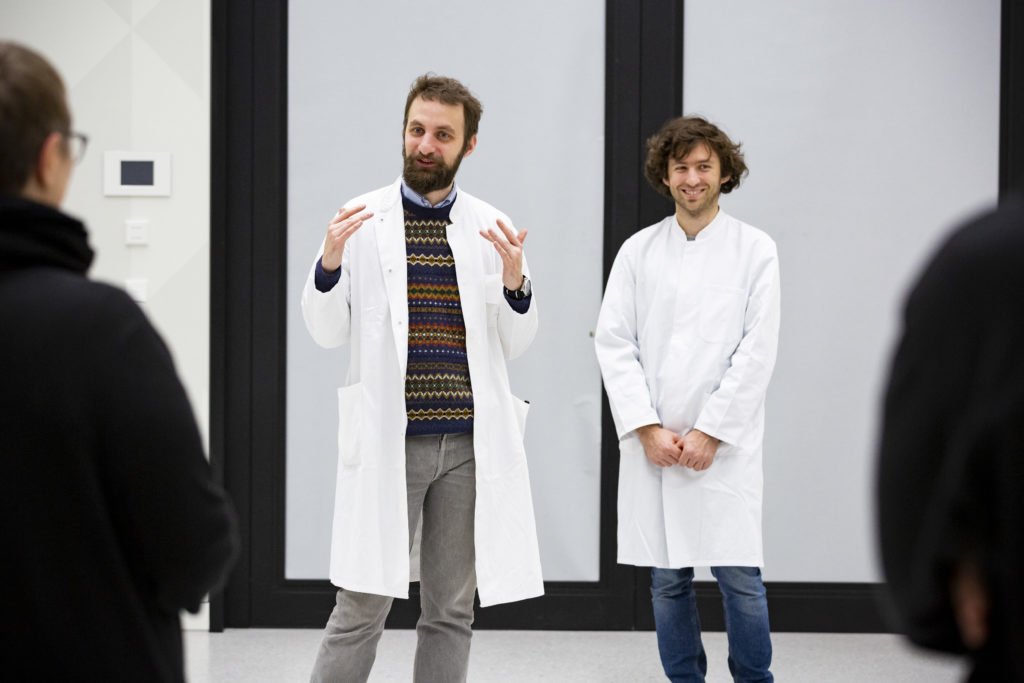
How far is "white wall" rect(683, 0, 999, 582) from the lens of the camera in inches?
138

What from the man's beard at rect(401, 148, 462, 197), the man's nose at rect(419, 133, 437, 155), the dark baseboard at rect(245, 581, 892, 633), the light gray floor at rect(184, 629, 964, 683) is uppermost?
the man's nose at rect(419, 133, 437, 155)

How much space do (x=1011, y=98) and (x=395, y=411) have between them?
251cm

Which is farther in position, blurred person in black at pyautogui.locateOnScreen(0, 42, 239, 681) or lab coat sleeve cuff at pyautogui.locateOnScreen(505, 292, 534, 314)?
lab coat sleeve cuff at pyautogui.locateOnScreen(505, 292, 534, 314)

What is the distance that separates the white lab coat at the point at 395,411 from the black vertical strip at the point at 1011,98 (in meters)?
2.07

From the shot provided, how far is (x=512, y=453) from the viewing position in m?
2.35

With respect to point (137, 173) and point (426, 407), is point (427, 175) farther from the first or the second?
point (137, 173)

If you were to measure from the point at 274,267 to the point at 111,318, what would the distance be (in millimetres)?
2566

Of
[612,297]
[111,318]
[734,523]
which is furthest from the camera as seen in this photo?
[612,297]

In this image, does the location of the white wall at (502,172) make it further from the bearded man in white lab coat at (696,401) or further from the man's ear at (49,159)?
the man's ear at (49,159)

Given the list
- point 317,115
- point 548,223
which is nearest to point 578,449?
point 548,223

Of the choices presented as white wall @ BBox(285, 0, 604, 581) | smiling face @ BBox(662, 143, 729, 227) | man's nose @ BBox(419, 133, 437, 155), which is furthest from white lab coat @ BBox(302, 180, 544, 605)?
white wall @ BBox(285, 0, 604, 581)

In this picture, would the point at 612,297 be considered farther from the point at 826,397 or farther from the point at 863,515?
the point at 863,515

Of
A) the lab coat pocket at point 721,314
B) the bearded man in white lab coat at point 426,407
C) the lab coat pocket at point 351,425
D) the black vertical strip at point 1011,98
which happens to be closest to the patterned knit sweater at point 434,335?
the bearded man in white lab coat at point 426,407

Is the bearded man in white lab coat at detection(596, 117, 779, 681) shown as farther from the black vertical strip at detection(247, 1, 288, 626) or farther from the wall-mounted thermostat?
the wall-mounted thermostat
